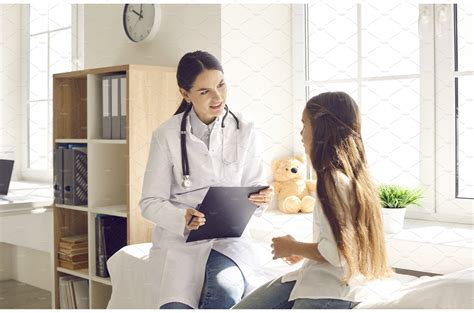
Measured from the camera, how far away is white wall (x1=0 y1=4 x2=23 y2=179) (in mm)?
2424

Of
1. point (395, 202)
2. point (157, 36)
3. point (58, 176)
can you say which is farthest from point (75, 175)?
point (395, 202)

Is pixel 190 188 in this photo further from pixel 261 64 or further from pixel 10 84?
pixel 10 84

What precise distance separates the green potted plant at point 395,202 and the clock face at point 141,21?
856 millimetres

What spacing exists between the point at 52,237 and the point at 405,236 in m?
1.14

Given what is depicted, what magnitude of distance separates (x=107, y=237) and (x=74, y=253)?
178 mm

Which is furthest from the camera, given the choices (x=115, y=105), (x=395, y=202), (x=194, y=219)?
(x=115, y=105)

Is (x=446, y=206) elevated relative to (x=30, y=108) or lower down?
lower down

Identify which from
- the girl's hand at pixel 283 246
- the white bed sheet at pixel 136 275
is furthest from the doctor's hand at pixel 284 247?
the white bed sheet at pixel 136 275

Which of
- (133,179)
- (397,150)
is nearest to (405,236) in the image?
(397,150)

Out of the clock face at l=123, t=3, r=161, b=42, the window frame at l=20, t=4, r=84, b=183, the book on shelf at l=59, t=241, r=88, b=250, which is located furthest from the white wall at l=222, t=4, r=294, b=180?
the window frame at l=20, t=4, r=84, b=183

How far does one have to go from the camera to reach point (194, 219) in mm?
1087

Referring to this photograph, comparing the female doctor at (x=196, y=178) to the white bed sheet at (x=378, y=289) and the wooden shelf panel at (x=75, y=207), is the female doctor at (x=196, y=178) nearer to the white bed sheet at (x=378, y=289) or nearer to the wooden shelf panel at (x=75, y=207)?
the white bed sheet at (x=378, y=289)

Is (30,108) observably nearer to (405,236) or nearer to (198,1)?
(198,1)

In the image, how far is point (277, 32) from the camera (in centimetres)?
149
